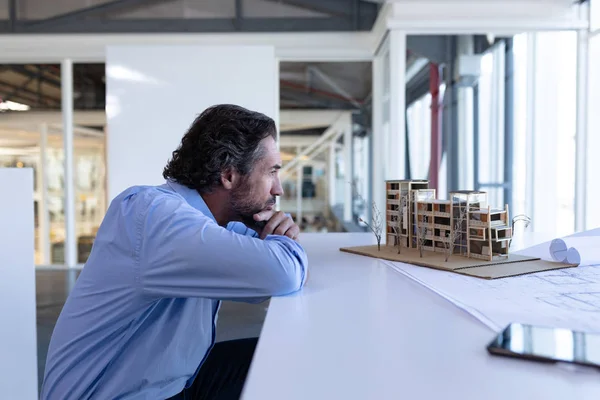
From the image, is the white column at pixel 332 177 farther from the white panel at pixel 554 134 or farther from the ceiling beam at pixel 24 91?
the ceiling beam at pixel 24 91

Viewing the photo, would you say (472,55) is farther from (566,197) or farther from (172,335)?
(172,335)

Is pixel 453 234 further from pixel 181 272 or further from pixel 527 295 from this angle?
pixel 181 272

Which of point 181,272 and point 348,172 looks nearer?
point 181,272

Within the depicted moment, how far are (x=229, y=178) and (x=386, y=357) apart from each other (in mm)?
913

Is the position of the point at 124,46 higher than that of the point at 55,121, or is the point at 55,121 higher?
the point at 124,46

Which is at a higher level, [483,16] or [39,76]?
[483,16]

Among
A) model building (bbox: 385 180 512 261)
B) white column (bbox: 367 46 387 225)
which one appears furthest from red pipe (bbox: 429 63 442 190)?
model building (bbox: 385 180 512 261)

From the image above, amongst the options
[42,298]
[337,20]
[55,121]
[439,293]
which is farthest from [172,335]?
[55,121]

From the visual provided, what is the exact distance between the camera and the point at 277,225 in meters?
1.54

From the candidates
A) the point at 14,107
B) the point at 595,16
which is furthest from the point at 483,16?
the point at 14,107

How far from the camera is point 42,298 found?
4.83 metres

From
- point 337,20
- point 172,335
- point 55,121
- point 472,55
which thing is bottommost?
point 172,335

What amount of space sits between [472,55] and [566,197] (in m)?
1.64

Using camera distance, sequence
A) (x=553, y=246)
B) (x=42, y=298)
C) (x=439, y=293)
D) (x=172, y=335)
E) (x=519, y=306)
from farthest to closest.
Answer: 1. (x=42, y=298)
2. (x=553, y=246)
3. (x=172, y=335)
4. (x=439, y=293)
5. (x=519, y=306)
